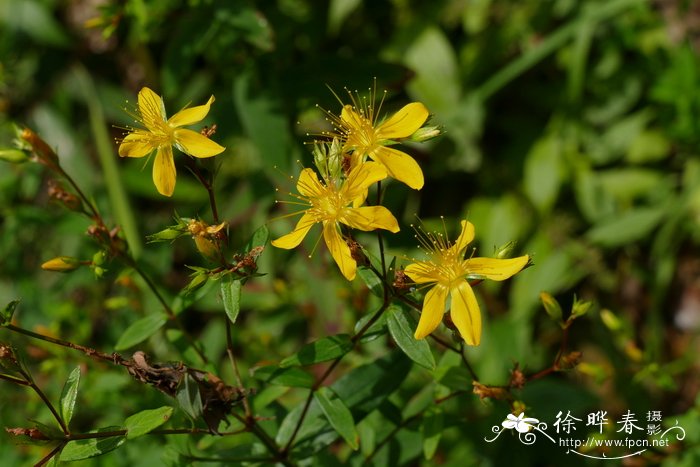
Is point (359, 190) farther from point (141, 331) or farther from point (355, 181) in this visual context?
point (141, 331)

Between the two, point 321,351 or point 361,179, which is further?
point 321,351

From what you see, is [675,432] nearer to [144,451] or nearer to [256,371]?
[256,371]

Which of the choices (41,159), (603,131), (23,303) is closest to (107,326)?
(23,303)

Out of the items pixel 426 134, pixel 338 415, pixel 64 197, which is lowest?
pixel 338 415

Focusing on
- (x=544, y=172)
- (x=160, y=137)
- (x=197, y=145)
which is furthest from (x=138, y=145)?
(x=544, y=172)

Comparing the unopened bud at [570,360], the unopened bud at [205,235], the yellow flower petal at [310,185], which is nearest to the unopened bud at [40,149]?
the unopened bud at [205,235]

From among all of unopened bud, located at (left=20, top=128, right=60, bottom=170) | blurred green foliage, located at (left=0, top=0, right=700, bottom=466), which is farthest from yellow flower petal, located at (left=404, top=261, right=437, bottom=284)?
unopened bud, located at (left=20, top=128, right=60, bottom=170)
